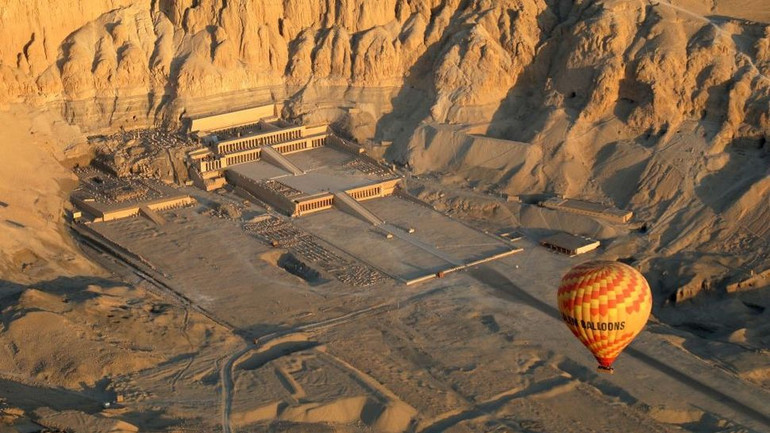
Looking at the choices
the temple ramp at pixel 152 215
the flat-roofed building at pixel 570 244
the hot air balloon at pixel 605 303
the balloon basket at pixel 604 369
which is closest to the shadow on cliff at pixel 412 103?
the flat-roofed building at pixel 570 244

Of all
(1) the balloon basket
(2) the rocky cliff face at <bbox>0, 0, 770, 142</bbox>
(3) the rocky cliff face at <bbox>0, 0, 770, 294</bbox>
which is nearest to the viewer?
(1) the balloon basket

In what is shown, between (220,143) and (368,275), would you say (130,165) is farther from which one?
(368,275)

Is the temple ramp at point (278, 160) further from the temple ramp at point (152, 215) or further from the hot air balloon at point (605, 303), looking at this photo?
the hot air balloon at point (605, 303)

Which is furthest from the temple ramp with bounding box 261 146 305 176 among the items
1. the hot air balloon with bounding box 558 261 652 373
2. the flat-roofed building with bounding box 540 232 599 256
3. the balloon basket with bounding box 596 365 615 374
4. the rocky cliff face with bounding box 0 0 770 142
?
the hot air balloon with bounding box 558 261 652 373

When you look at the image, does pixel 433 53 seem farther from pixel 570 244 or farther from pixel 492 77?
pixel 570 244

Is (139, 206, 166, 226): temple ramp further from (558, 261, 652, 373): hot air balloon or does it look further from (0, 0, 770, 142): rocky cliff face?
(558, 261, 652, 373): hot air balloon

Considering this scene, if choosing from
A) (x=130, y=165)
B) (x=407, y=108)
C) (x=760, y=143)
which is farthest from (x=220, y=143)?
(x=760, y=143)

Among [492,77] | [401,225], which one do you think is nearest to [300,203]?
[401,225]
